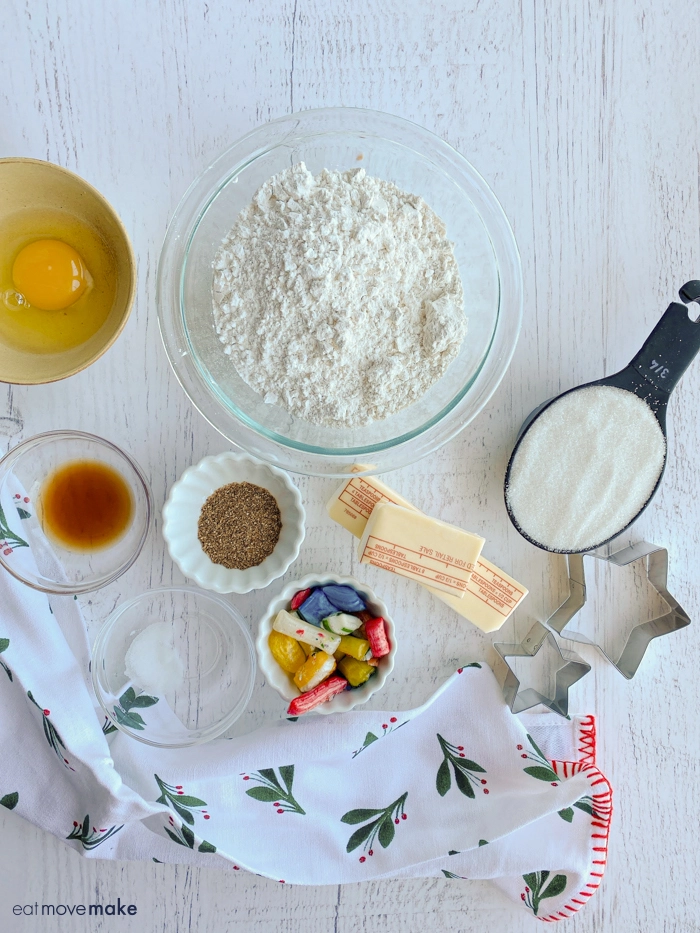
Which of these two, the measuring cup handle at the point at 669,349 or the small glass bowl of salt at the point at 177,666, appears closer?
the measuring cup handle at the point at 669,349

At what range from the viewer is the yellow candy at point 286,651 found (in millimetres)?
1072

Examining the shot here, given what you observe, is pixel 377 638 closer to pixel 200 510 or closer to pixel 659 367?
pixel 200 510

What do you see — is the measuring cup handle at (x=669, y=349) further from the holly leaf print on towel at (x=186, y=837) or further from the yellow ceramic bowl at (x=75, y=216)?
the holly leaf print on towel at (x=186, y=837)

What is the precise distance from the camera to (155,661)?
1150 mm

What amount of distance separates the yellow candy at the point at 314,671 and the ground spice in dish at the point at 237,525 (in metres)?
0.19

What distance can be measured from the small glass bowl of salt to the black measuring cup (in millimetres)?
536

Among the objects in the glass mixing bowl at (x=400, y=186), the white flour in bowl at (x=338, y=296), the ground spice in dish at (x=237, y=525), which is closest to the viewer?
the white flour in bowl at (x=338, y=296)

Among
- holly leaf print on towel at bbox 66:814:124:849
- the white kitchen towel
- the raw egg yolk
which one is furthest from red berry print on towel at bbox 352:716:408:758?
the raw egg yolk

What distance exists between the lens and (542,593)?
45.6 inches

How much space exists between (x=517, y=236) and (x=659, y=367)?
1.05ft

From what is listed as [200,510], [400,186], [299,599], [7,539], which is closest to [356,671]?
[299,599]

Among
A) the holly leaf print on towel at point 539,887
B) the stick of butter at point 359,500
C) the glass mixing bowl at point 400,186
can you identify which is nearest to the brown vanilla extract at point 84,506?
the glass mixing bowl at point 400,186

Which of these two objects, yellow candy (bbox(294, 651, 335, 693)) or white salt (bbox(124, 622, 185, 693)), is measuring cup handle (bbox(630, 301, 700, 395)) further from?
white salt (bbox(124, 622, 185, 693))

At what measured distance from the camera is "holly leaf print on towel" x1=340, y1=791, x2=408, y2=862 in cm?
115
